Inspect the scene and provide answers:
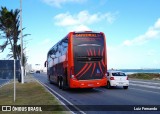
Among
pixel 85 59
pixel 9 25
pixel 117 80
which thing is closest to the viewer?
pixel 85 59

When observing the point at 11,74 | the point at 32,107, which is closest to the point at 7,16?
the point at 11,74

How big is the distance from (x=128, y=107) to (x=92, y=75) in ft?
29.2

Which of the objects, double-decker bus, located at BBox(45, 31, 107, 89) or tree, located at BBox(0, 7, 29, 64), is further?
tree, located at BBox(0, 7, 29, 64)

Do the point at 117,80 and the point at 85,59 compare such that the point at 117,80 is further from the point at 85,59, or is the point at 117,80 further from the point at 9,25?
the point at 9,25

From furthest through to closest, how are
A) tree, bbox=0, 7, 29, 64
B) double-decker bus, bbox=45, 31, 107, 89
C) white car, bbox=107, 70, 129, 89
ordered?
tree, bbox=0, 7, 29, 64 < white car, bbox=107, 70, 129, 89 < double-decker bus, bbox=45, 31, 107, 89

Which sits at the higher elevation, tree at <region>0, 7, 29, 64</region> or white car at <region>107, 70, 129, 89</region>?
tree at <region>0, 7, 29, 64</region>

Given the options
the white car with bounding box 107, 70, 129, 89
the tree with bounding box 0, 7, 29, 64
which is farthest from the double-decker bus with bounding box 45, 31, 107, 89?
the tree with bounding box 0, 7, 29, 64

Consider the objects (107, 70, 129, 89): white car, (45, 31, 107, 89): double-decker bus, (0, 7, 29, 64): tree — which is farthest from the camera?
(0, 7, 29, 64): tree

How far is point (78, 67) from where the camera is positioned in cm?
2317

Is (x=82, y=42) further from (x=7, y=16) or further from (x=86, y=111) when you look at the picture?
(x=7, y=16)

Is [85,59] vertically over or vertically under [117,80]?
over

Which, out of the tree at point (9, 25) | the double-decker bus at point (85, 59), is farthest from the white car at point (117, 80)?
the tree at point (9, 25)

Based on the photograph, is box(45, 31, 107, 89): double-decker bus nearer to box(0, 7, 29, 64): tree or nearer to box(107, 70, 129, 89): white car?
box(107, 70, 129, 89): white car

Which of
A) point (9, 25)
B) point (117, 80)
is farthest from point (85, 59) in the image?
point (9, 25)
